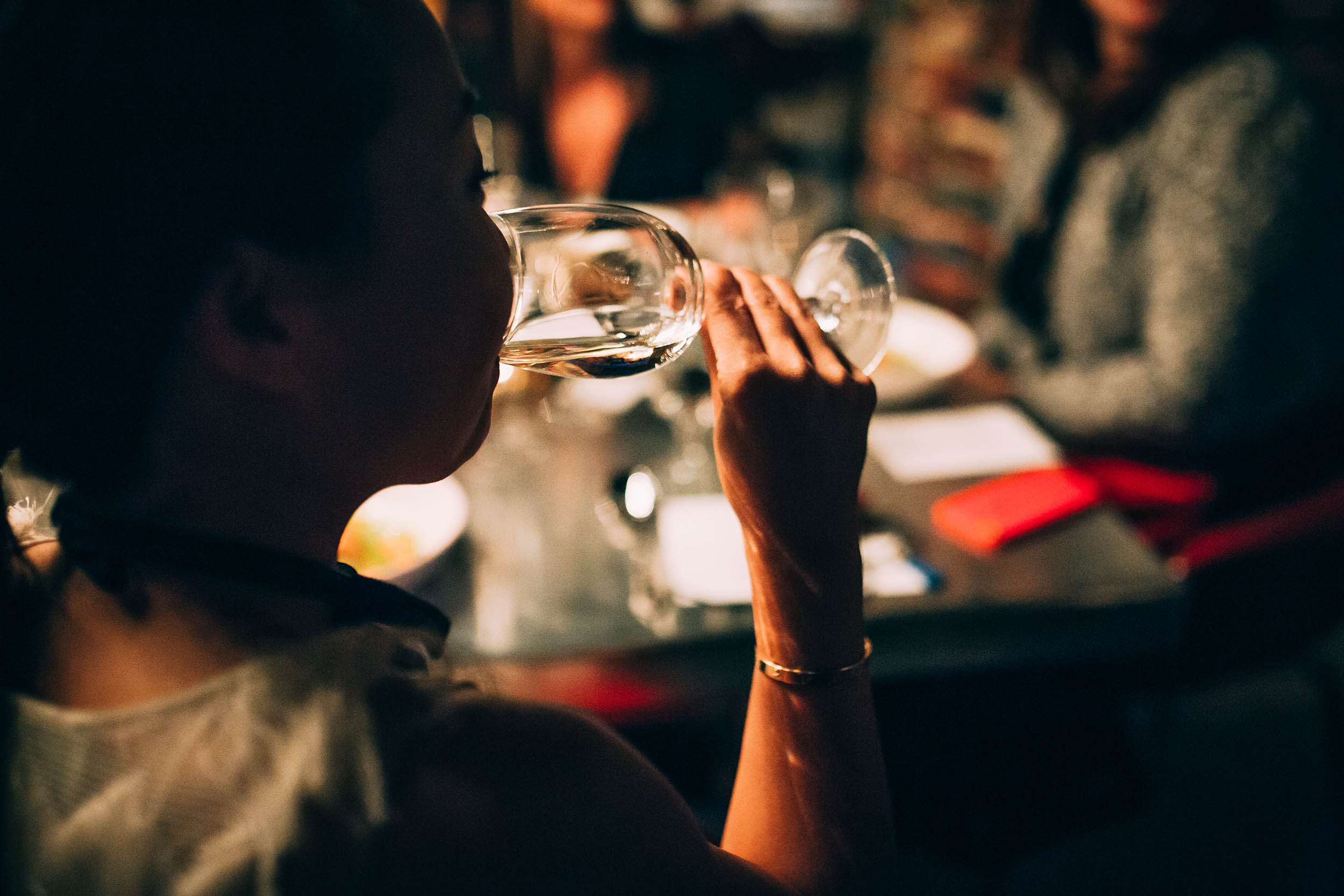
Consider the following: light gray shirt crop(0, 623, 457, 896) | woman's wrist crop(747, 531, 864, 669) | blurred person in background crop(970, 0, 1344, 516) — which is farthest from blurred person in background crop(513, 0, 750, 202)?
light gray shirt crop(0, 623, 457, 896)

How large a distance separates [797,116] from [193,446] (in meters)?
5.10

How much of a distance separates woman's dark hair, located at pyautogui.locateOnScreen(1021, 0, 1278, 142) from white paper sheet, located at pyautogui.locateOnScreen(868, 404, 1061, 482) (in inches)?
29.0

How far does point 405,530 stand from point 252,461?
741 mm

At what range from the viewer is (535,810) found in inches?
21.0

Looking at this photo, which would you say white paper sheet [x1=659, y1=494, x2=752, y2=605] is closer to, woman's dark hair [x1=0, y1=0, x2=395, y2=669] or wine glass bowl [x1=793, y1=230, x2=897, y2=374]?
wine glass bowl [x1=793, y1=230, x2=897, y2=374]

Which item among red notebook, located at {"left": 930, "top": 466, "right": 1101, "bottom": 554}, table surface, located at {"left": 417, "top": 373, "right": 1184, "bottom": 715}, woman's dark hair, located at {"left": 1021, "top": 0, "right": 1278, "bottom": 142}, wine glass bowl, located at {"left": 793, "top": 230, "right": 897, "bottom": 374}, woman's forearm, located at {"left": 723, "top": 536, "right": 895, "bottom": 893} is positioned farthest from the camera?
woman's dark hair, located at {"left": 1021, "top": 0, "right": 1278, "bottom": 142}

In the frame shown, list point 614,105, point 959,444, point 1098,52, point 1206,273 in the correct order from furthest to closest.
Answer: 1. point 614,105
2. point 1098,52
3. point 1206,273
4. point 959,444

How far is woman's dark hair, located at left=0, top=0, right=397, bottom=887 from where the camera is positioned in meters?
0.48

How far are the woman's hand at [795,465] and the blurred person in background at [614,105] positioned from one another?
1999mm

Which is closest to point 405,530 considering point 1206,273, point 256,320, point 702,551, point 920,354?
point 702,551

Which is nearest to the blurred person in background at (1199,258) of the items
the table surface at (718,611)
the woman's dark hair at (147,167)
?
the table surface at (718,611)

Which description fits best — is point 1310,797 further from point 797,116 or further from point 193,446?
point 797,116

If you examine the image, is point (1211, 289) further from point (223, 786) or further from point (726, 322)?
point (223, 786)

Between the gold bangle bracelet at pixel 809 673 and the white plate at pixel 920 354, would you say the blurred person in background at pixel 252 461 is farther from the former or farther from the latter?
the white plate at pixel 920 354
